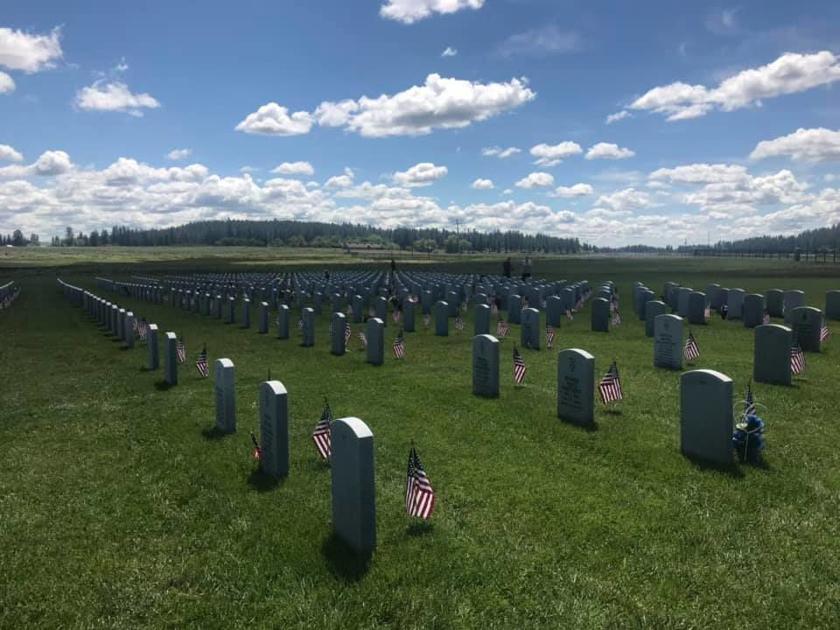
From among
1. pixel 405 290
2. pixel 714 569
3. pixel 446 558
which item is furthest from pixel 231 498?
pixel 405 290

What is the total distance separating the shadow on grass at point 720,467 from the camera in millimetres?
7297

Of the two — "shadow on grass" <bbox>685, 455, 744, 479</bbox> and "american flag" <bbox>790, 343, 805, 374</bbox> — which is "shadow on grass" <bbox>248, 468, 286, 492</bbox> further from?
"american flag" <bbox>790, 343, 805, 374</bbox>

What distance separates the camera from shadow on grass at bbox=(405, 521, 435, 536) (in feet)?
19.5

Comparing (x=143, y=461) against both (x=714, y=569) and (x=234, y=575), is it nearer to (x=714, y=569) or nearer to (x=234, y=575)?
(x=234, y=575)

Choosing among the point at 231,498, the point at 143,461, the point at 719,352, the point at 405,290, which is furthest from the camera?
the point at 405,290

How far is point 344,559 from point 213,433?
4.78 meters

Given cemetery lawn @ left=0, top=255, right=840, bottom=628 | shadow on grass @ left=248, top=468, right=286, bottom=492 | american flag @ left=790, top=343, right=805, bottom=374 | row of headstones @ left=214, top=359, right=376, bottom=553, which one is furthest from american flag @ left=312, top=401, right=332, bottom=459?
american flag @ left=790, top=343, right=805, bottom=374

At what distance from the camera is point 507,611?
15.4 ft

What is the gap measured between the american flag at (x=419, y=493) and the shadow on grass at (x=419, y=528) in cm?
9

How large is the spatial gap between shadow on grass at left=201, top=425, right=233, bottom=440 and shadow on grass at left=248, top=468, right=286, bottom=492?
5.97 feet

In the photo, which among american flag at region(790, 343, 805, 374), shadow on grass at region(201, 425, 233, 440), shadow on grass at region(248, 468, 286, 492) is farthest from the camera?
american flag at region(790, 343, 805, 374)

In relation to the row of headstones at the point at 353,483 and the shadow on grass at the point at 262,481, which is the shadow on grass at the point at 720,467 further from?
the shadow on grass at the point at 262,481

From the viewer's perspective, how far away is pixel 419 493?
19.9ft

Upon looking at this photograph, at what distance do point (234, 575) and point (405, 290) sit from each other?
90.7ft
